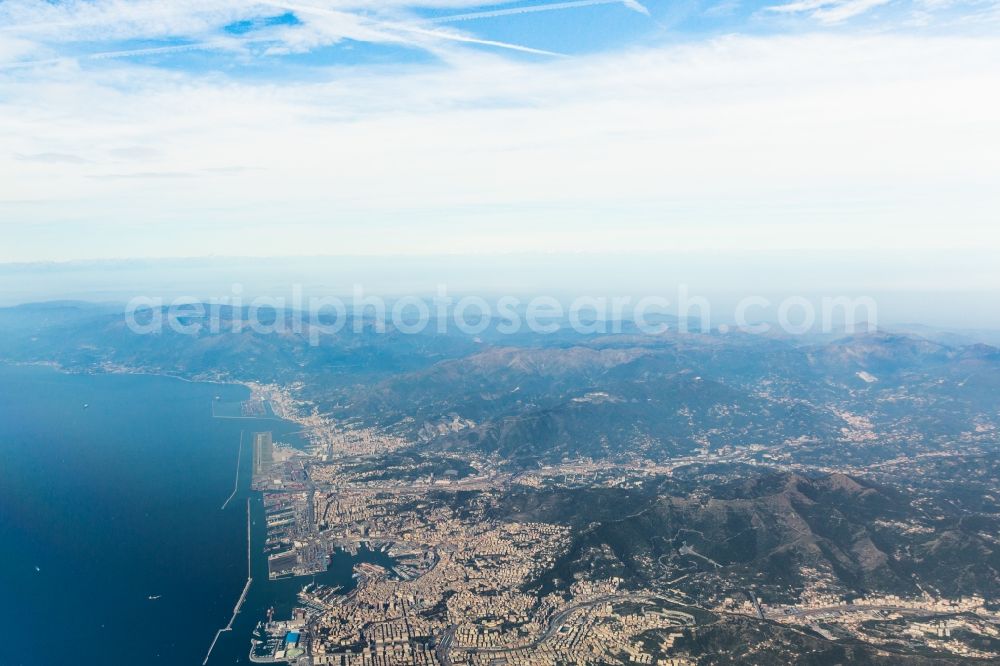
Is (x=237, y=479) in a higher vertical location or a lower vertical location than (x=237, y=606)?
higher

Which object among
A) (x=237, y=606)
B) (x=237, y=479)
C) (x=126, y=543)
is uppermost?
(x=237, y=479)

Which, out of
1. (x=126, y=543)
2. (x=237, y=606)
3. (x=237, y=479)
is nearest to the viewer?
(x=237, y=606)

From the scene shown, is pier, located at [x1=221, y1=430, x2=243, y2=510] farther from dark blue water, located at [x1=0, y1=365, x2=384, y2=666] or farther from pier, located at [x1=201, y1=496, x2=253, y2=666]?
pier, located at [x1=201, y1=496, x2=253, y2=666]

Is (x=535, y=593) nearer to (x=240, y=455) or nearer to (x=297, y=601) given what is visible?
(x=297, y=601)

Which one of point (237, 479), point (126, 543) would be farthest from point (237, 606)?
point (237, 479)

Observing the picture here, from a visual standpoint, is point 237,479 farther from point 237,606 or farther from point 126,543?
point 237,606

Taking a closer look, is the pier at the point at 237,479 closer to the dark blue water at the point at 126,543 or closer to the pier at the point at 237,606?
the dark blue water at the point at 126,543

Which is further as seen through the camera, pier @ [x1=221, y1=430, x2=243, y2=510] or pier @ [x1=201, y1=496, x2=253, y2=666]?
pier @ [x1=221, y1=430, x2=243, y2=510]

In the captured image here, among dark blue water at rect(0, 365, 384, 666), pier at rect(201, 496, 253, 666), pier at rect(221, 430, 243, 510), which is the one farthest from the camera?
pier at rect(221, 430, 243, 510)

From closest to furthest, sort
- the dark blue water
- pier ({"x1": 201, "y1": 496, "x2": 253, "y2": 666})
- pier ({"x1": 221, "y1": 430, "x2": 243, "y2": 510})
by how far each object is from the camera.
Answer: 1. pier ({"x1": 201, "y1": 496, "x2": 253, "y2": 666})
2. the dark blue water
3. pier ({"x1": 221, "y1": 430, "x2": 243, "y2": 510})

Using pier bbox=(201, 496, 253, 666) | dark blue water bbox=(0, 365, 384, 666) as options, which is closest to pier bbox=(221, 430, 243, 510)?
dark blue water bbox=(0, 365, 384, 666)
